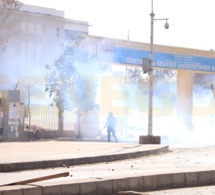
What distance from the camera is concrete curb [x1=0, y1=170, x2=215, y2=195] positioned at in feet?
27.2

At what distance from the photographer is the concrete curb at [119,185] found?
830 cm

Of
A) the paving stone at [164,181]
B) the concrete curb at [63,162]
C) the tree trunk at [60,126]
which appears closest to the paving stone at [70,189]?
the paving stone at [164,181]

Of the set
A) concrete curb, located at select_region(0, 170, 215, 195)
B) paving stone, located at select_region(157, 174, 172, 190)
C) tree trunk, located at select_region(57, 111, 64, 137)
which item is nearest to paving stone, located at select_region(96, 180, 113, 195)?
concrete curb, located at select_region(0, 170, 215, 195)

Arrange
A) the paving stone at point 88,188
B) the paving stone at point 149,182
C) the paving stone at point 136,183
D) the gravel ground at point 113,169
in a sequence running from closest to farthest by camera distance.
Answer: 1. the paving stone at point 88,188
2. the paving stone at point 136,183
3. the paving stone at point 149,182
4. the gravel ground at point 113,169

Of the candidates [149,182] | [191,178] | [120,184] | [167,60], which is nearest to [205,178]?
[191,178]

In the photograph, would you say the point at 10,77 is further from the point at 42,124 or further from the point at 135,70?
the point at 42,124

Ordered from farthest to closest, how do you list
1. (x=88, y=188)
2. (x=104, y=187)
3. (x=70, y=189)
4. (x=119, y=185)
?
(x=119, y=185) < (x=104, y=187) < (x=88, y=188) < (x=70, y=189)

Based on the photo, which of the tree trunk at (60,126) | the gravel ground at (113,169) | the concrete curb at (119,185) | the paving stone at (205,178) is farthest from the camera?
the tree trunk at (60,126)

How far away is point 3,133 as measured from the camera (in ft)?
89.5

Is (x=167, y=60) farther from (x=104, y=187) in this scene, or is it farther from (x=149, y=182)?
(x=104, y=187)

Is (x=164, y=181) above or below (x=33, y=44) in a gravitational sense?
below

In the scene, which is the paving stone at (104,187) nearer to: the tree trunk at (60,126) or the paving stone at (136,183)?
the paving stone at (136,183)

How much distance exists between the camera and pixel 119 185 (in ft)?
31.2

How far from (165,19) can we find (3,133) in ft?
29.6
